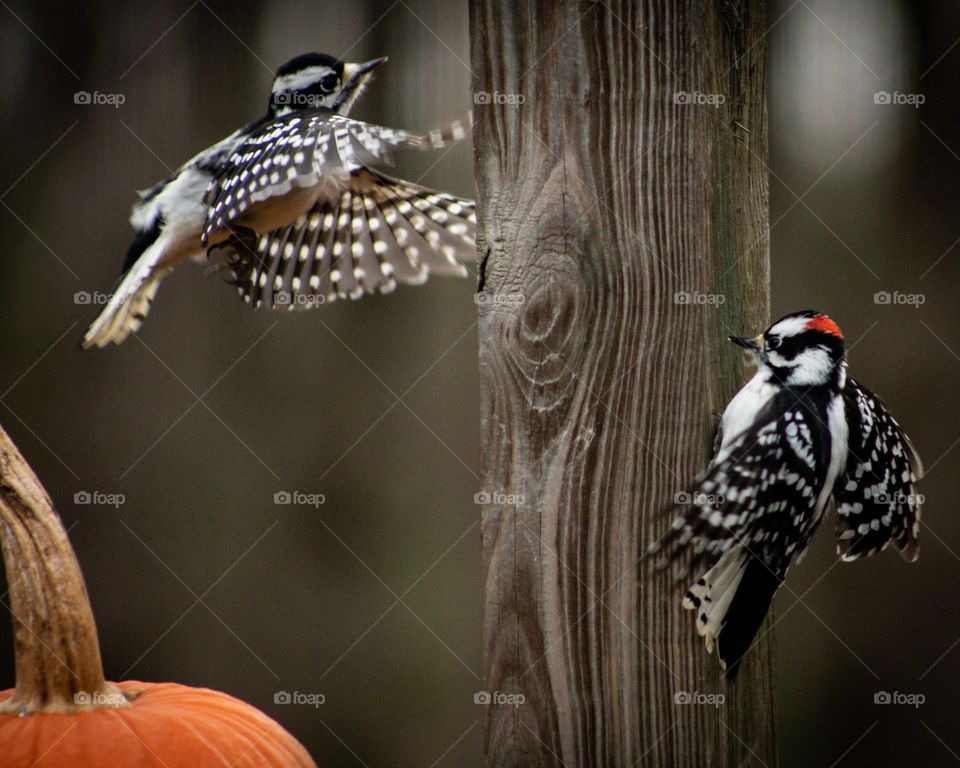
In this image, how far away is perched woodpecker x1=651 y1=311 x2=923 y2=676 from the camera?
36.7 inches

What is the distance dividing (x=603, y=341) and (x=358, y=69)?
0.50 m

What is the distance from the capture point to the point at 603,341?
92 cm

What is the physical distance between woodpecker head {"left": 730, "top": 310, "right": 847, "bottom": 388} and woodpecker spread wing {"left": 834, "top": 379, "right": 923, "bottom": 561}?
47mm

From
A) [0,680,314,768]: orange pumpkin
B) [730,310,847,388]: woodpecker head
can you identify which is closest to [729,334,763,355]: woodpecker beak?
[730,310,847,388]: woodpecker head

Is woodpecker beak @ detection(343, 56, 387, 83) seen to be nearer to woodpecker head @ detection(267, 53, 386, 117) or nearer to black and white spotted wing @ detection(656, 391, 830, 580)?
woodpecker head @ detection(267, 53, 386, 117)

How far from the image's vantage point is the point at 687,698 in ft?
3.04

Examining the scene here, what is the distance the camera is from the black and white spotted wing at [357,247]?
1.12 meters

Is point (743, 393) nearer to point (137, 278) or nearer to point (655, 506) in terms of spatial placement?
point (655, 506)

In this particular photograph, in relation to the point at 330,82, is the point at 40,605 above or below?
below

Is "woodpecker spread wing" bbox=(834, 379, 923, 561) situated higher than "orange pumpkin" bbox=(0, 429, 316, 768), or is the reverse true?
"woodpecker spread wing" bbox=(834, 379, 923, 561)

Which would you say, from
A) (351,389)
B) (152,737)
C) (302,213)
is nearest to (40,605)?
(152,737)

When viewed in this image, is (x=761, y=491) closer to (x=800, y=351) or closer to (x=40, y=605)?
(x=800, y=351)

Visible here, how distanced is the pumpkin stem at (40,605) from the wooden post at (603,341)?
0.51 meters

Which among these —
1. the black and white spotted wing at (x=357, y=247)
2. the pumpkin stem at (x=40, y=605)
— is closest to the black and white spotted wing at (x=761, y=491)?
the black and white spotted wing at (x=357, y=247)
